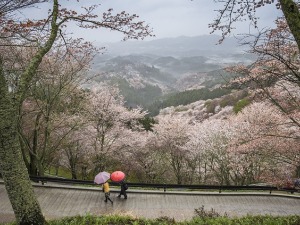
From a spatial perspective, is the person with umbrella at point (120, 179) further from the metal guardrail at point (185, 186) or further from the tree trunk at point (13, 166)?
the tree trunk at point (13, 166)

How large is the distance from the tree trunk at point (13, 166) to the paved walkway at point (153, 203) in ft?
20.5

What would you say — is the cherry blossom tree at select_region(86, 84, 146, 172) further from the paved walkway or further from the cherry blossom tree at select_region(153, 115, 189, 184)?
the paved walkway

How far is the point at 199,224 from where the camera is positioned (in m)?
8.73

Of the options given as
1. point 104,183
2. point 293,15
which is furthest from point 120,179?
point 293,15

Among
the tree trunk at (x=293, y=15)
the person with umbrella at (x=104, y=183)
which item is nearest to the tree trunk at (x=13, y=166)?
the tree trunk at (x=293, y=15)

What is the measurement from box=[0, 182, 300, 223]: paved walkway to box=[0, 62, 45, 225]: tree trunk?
246 inches

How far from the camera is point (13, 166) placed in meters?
6.73

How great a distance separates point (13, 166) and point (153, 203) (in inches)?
373

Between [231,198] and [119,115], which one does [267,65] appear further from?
[119,115]

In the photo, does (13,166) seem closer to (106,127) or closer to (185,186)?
(185,186)

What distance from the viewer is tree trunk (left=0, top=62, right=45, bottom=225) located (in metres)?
6.56

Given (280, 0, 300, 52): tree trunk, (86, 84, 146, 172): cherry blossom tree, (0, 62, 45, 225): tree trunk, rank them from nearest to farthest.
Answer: (280, 0, 300, 52): tree trunk → (0, 62, 45, 225): tree trunk → (86, 84, 146, 172): cherry blossom tree

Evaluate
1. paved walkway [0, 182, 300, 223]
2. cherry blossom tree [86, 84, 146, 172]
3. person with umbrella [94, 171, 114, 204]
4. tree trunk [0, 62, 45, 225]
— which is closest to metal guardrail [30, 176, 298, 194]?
paved walkway [0, 182, 300, 223]

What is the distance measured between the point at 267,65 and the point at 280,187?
686 cm
